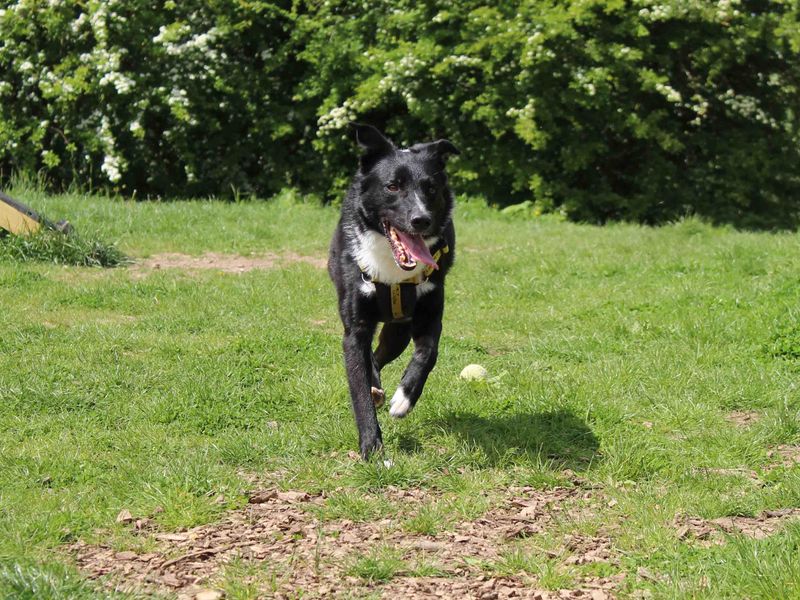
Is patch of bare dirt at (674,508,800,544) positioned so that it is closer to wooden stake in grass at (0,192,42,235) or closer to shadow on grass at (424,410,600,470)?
shadow on grass at (424,410,600,470)

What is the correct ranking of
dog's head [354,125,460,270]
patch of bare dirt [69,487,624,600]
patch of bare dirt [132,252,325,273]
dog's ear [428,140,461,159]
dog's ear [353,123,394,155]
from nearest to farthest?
patch of bare dirt [69,487,624,600] → dog's head [354,125,460,270] → dog's ear [353,123,394,155] → dog's ear [428,140,461,159] → patch of bare dirt [132,252,325,273]

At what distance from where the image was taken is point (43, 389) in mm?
5578

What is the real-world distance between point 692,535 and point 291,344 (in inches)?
134

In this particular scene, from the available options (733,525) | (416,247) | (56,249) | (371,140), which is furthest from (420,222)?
(56,249)

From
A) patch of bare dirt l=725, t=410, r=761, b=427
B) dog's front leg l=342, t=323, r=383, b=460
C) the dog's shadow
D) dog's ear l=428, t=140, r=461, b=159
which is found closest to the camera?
dog's front leg l=342, t=323, r=383, b=460

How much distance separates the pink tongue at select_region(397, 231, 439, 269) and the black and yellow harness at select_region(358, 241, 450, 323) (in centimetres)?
12

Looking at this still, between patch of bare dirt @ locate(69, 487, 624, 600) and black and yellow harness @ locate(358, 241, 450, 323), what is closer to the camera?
patch of bare dirt @ locate(69, 487, 624, 600)

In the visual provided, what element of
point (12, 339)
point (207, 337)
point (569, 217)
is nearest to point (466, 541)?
point (207, 337)

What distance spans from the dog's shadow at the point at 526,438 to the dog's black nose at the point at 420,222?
114cm

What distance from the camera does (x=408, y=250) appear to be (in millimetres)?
4852

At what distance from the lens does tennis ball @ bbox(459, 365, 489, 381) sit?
6059 mm

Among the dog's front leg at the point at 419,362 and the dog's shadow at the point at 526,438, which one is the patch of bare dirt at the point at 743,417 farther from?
the dog's front leg at the point at 419,362

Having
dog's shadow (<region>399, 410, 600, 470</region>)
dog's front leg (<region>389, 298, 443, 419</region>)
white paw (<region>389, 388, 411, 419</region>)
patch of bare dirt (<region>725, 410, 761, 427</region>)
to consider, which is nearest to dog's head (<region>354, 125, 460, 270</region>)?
dog's front leg (<region>389, 298, 443, 419</region>)

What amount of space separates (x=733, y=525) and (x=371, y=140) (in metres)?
2.57
